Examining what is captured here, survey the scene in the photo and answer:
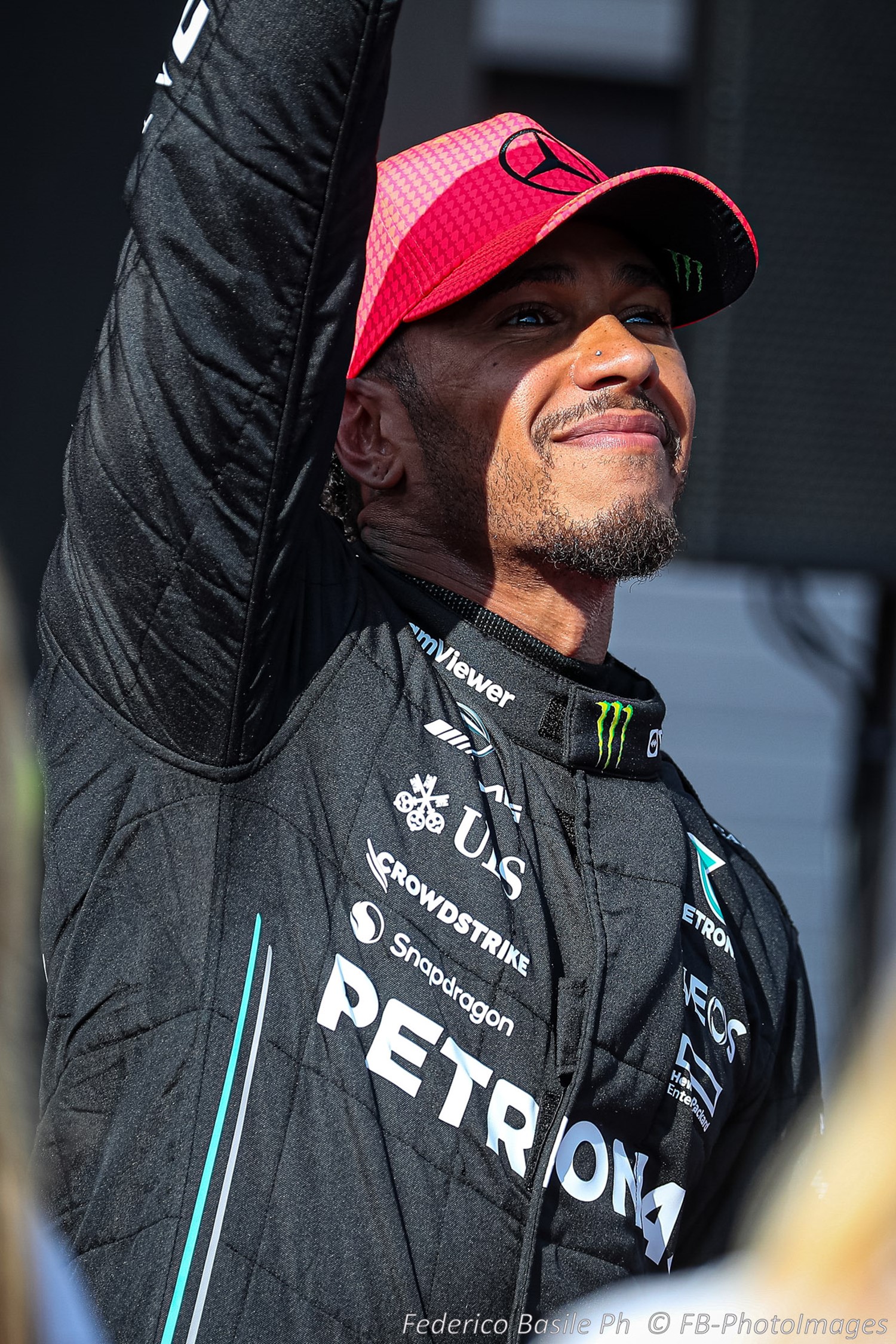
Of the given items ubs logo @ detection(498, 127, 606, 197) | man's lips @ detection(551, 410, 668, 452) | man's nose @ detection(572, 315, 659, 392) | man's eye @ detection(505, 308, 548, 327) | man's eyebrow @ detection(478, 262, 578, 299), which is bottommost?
man's lips @ detection(551, 410, 668, 452)

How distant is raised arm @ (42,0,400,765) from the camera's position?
119 centimetres

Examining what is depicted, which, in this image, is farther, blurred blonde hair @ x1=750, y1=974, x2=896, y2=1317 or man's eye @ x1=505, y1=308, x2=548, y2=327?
man's eye @ x1=505, y1=308, x2=548, y2=327

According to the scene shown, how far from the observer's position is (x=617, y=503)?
1.57 metres

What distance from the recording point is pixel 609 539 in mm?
1568

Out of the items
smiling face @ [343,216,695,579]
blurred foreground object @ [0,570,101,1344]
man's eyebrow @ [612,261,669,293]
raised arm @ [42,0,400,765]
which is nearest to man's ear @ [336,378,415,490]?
smiling face @ [343,216,695,579]

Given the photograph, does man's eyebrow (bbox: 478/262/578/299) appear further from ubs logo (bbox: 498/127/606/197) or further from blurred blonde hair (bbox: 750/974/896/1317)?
blurred blonde hair (bbox: 750/974/896/1317)

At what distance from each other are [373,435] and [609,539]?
0.33 metres

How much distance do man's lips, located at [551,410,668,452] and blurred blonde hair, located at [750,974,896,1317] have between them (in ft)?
3.53

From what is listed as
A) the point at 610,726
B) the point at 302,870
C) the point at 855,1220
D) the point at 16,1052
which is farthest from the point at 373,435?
the point at 855,1220

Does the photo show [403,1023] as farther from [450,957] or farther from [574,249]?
[574,249]

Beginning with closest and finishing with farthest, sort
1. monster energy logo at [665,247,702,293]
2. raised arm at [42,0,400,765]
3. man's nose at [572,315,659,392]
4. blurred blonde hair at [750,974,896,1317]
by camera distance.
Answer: blurred blonde hair at [750,974,896,1317] → raised arm at [42,0,400,765] → man's nose at [572,315,659,392] → monster energy logo at [665,247,702,293]

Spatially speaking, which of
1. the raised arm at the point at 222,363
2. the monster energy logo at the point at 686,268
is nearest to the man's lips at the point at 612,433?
the monster energy logo at the point at 686,268

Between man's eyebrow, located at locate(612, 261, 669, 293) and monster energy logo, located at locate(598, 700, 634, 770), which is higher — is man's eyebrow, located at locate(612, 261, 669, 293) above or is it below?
above

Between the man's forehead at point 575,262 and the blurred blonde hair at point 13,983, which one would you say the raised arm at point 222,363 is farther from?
the blurred blonde hair at point 13,983
